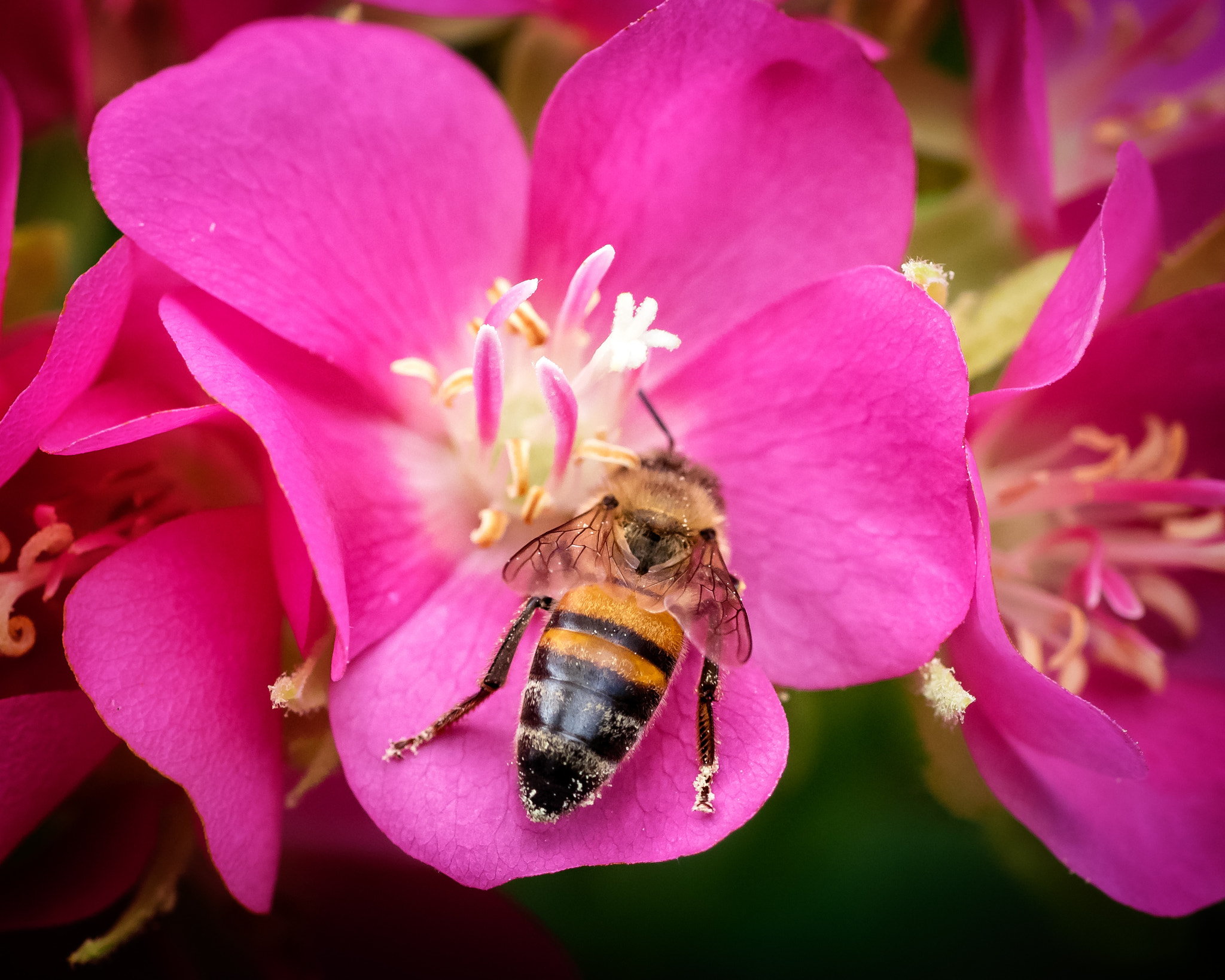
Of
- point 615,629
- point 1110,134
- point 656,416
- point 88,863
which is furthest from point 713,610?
point 1110,134

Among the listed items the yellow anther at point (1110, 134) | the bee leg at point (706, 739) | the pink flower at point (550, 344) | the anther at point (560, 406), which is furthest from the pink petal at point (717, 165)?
the yellow anther at point (1110, 134)

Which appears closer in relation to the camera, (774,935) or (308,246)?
(308,246)

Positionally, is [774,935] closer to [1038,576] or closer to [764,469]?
[1038,576]

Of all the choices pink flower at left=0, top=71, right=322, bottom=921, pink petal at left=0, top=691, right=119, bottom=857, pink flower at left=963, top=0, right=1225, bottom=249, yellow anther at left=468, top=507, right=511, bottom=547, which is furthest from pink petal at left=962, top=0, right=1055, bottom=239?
pink petal at left=0, top=691, right=119, bottom=857

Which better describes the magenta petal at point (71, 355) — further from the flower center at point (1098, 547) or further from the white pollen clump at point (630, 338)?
the flower center at point (1098, 547)

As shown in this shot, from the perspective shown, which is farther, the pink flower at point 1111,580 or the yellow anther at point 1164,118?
the yellow anther at point 1164,118

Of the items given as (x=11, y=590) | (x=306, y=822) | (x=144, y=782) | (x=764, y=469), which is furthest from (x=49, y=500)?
(x=764, y=469)

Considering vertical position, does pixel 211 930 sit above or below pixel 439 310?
below
